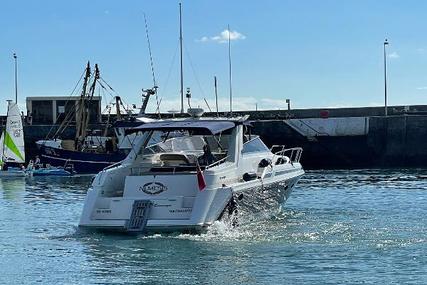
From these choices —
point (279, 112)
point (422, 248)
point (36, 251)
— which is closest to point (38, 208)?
point (36, 251)

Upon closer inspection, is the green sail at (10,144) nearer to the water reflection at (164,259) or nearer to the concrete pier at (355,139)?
the concrete pier at (355,139)

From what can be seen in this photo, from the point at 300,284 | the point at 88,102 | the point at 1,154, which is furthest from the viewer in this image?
the point at 88,102

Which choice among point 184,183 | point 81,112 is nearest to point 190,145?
point 184,183

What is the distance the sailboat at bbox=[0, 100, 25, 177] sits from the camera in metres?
50.1

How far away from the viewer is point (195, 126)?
60.1ft

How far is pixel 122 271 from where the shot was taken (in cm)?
1298

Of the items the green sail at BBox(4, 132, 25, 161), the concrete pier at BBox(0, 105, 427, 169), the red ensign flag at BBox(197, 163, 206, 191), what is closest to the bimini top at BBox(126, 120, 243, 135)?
the red ensign flag at BBox(197, 163, 206, 191)

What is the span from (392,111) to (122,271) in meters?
52.7

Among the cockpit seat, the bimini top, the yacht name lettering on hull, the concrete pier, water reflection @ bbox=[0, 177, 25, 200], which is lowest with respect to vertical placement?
water reflection @ bbox=[0, 177, 25, 200]

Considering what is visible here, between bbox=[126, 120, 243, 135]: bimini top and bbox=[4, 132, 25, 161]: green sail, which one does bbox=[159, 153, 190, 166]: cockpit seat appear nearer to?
bbox=[126, 120, 243, 135]: bimini top

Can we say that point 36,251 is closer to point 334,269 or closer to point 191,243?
point 191,243

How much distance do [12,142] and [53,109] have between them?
52.4 ft

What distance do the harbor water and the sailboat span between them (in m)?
27.2

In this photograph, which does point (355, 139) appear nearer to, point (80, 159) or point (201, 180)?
point (80, 159)
